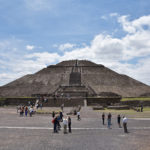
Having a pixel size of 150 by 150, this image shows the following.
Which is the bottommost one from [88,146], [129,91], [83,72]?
[88,146]

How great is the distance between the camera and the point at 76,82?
64.6 m

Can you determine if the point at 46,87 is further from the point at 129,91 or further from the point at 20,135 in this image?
the point at 20,135

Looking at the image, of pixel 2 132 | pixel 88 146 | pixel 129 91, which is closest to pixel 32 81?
pixel 129 91

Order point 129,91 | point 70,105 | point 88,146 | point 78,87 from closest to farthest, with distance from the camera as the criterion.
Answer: point 88,146 → point 70,105 → point 78,87 → point 129,91

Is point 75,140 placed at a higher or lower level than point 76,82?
lower

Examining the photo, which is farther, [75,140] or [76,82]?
[76,82]

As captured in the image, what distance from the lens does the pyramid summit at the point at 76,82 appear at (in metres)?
58.1

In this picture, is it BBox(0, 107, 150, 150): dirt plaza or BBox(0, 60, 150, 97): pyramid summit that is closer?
BBox(0, 107, 150, 150): dirt plaza

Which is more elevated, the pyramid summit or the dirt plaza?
the pyramid summit

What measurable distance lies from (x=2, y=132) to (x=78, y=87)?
3923 cm

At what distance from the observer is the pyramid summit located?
191ft

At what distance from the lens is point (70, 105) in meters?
35.5

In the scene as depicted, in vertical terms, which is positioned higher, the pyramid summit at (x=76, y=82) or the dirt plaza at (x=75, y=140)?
the pyramid summit at (x=76, y=82)

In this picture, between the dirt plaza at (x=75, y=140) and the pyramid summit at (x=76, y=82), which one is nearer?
the dirt plaza at (x=75, y=140)
